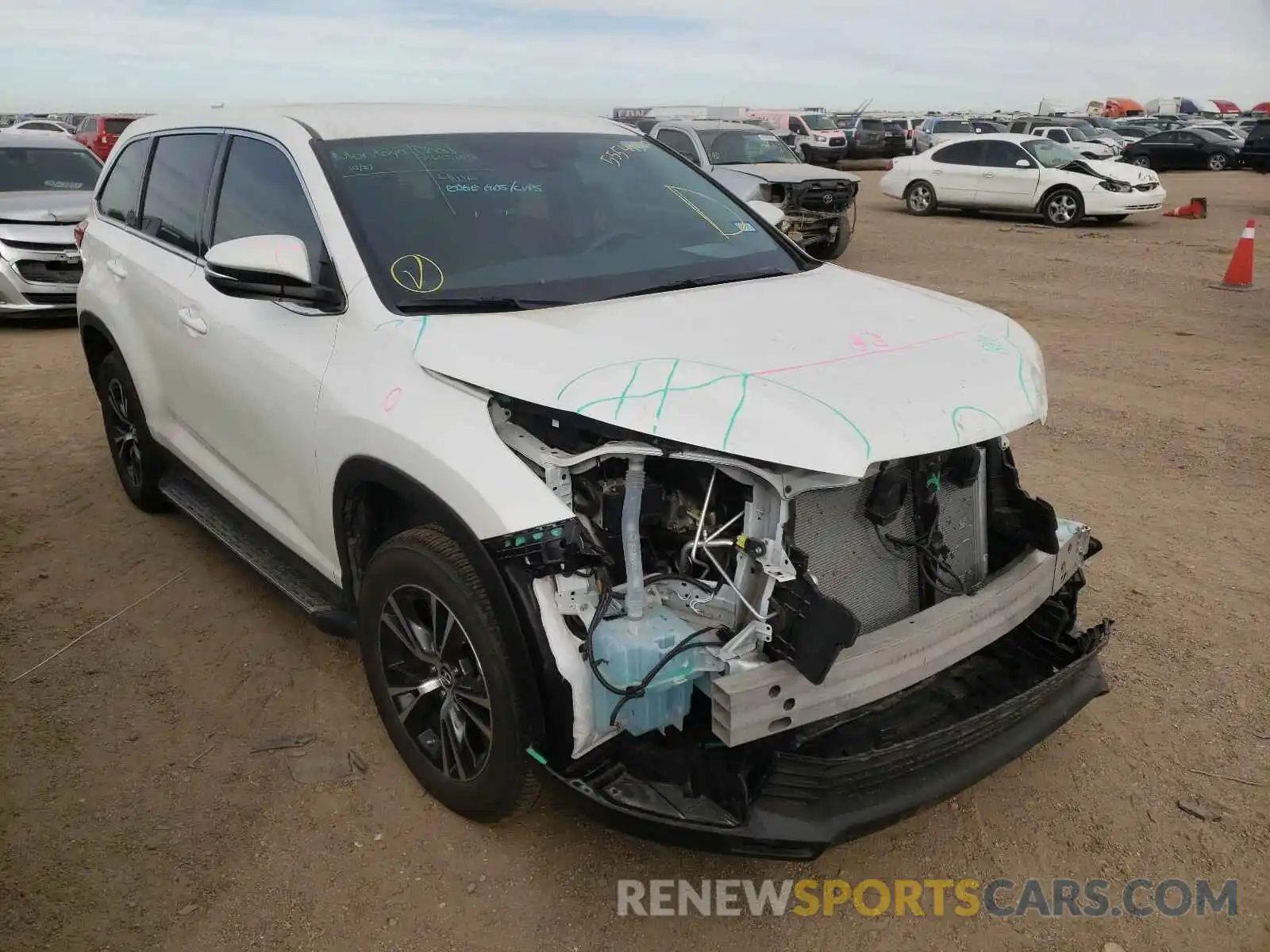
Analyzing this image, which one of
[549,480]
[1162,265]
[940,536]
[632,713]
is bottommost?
[1162,265]

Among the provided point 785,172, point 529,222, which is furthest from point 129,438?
point 785,172

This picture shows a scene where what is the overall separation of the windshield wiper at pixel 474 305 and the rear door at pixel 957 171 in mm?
17033

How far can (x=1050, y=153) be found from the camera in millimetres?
17297

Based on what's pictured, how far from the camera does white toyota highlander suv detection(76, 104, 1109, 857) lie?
2301mm

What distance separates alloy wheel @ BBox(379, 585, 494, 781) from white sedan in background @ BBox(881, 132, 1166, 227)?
55.1 ft

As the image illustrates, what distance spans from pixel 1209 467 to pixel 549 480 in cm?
471

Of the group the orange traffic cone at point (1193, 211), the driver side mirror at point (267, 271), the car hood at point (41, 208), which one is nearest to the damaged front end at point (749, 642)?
the driver side mirror at point (267, 271)

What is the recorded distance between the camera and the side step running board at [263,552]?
128 inches

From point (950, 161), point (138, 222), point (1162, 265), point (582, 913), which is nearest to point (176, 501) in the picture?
point (138, 222)

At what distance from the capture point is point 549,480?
2457mm

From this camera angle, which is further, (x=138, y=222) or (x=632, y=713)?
(x=138, y=222)

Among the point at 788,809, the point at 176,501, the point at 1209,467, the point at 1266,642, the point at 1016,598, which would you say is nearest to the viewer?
the point at 788,809

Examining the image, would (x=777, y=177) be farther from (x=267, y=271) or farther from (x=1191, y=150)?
(x=1191, y=150)

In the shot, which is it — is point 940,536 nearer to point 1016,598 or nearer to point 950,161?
point 1016,598
